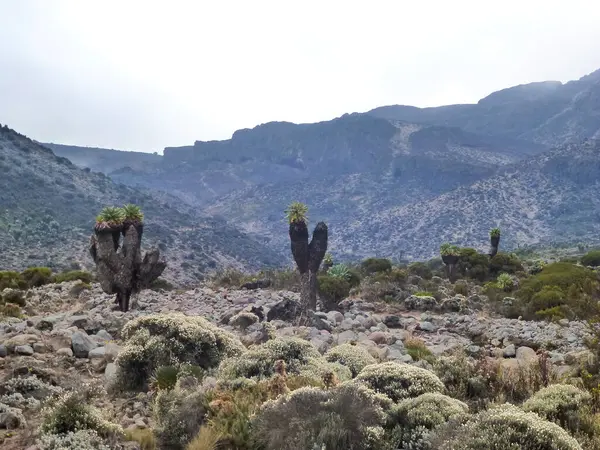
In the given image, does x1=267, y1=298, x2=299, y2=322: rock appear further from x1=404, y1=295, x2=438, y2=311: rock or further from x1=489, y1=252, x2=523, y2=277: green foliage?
x1=489, y1=252, x2=523, y2=277: green foliage

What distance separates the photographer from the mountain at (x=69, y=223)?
215 feet

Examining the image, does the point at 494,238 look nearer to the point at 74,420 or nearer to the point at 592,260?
the point at 592,260

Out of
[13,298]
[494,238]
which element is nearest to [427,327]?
[13,298]

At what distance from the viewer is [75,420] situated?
7148 mm

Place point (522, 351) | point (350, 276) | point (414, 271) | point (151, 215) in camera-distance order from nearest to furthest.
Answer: point (522, 351)
point (350, 276)
point (414, 271)
point (151, 215)

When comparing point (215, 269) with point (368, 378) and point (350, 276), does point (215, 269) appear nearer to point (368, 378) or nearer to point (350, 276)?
point (350, 276)

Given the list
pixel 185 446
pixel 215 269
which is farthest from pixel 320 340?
pixel 215 269

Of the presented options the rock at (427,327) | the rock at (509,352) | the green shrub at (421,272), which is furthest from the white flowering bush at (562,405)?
the green shrub at (421,272)

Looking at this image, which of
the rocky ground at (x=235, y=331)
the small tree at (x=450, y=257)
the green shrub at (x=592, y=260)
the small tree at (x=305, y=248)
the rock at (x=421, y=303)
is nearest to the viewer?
the rocky ground at (x=235, y=331)

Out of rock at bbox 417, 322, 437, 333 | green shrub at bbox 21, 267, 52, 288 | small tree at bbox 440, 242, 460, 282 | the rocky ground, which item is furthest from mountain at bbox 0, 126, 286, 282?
rock at bbox 417, 322, 437, 333

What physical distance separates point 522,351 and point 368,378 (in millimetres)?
7130

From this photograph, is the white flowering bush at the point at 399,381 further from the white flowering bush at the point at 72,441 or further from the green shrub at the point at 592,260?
the green shrub at the point at 592,260

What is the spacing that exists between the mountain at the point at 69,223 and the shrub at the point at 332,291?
132 ft

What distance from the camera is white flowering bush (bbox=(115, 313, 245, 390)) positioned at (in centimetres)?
1027
